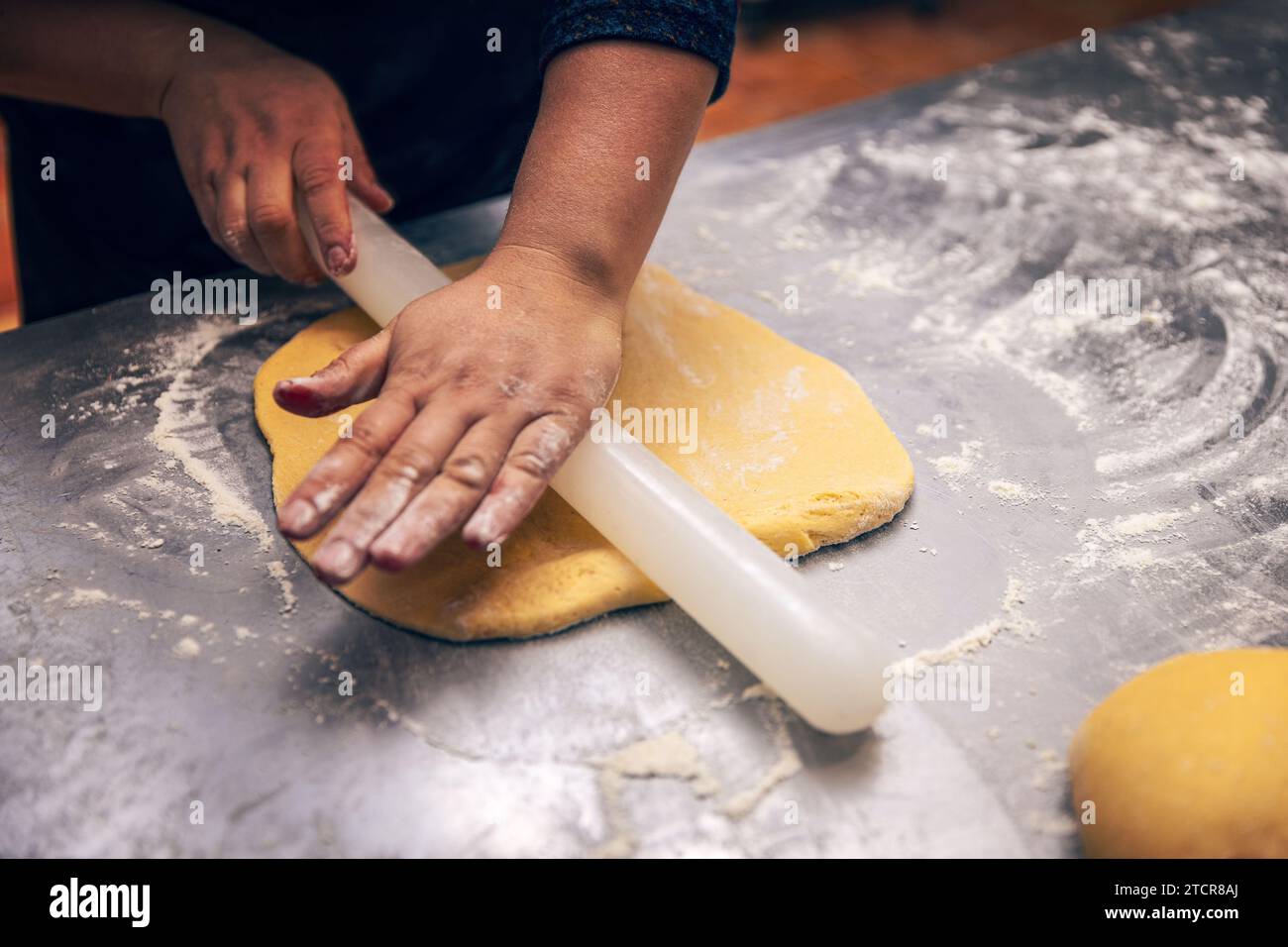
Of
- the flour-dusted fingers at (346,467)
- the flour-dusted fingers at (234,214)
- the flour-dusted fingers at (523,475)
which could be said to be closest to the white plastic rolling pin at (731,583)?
the flour-dusted fingers at (523,475)

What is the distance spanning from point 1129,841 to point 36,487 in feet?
3.66

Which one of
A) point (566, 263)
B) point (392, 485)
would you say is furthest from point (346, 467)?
point (566, 263)

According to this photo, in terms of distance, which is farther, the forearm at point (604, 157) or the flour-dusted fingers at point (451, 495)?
the forearm at point (604, 157)

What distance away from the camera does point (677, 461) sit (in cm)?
112

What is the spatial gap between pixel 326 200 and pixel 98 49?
1.21 ft

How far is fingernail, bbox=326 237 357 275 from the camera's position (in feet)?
4.08

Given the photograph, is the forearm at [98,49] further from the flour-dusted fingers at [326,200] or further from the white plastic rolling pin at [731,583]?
the white plastic rolling pin at [731,583]

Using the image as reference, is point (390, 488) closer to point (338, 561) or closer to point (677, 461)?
point (338, 561)

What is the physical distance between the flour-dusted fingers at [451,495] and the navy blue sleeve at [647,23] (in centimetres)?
49

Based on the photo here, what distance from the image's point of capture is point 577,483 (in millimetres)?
1000

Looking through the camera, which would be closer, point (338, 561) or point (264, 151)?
point (338, 561)

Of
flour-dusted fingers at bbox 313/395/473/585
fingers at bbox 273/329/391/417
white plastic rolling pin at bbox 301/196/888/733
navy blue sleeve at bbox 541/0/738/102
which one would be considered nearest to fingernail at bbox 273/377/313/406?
fingers at bbox 273/329/391/417

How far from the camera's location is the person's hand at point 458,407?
0.87 meters

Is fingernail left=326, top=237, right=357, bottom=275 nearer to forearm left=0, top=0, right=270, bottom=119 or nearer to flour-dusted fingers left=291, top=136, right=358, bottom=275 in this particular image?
flour-dusted fingers left=291, top=136, right=358, bottom=275
